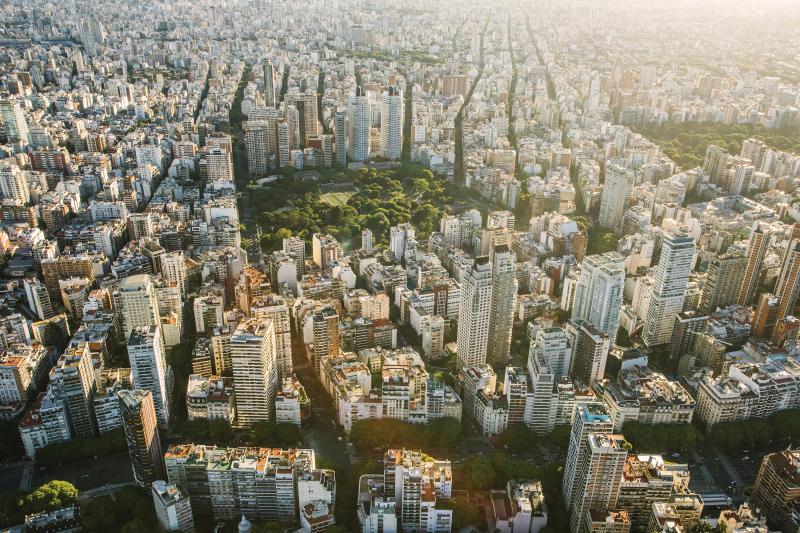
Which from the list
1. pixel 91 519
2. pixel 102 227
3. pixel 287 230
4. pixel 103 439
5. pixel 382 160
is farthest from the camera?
pixel 382 160

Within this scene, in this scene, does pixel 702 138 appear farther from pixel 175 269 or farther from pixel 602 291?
pixel 175 269

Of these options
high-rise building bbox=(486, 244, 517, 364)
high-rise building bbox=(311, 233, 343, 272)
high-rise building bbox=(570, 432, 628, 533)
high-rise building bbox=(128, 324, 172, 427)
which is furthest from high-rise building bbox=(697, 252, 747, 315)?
high-rise building bbox=(128, 324, 172, 427)

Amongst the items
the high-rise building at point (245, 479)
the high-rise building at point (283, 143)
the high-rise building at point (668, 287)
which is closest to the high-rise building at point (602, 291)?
the high-rise building at point (668, 287)

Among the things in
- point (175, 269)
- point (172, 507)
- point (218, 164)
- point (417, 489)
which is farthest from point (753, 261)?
point (218, 164)

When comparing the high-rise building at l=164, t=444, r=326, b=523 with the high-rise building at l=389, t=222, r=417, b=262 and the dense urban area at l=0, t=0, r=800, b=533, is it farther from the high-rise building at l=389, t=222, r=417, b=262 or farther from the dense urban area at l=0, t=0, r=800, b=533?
the high-rise building at l=389, t=222, r=417, b=262

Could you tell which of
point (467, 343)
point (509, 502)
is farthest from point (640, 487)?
point (467, 343)

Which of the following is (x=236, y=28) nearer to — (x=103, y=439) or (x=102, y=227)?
(x=102, y=227)
